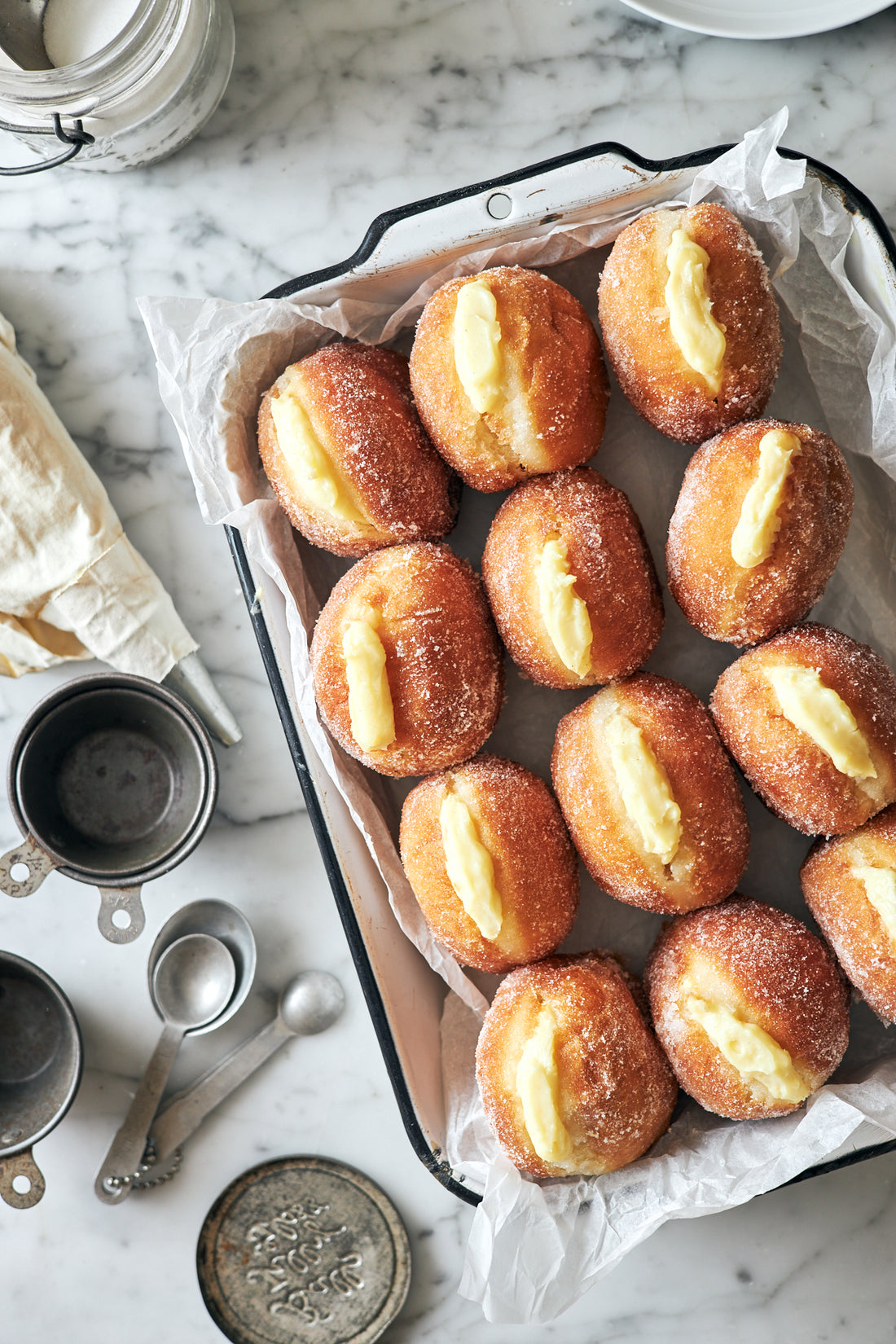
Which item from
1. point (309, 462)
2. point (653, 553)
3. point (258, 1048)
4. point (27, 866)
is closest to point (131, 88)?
point (309, 462)

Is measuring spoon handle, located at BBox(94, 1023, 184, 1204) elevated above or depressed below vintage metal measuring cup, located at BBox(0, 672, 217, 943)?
below

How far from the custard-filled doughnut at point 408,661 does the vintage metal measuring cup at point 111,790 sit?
0.81 feet

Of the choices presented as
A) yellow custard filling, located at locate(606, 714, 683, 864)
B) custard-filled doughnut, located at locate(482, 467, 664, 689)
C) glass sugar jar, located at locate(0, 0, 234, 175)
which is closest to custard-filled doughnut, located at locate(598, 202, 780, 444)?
custard-filled doughnut, located at locate(482, 467, 664, 689)

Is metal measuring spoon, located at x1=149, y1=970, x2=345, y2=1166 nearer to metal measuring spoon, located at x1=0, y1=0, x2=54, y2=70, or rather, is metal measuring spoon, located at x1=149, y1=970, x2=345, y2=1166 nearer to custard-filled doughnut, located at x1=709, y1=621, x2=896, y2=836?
custard-filled doughnut, located at x1=709, y1=621, x2=896, y2=836

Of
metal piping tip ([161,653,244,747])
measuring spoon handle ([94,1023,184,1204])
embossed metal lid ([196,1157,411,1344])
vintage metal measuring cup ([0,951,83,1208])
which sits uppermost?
metal piping tip ([161,653,244,747])

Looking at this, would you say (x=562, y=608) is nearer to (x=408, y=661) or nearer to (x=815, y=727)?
(x=408, y=661)

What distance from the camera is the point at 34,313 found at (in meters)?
1.28

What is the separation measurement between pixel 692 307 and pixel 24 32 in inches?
34.3

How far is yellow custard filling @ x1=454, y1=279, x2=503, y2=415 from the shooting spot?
0.97 meters

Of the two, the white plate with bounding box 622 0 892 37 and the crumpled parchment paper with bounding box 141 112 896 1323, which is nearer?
the crumpled parchment paper with bounding box 141 112 896 1323

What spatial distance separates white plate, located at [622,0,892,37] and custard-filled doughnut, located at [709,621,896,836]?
0.72m

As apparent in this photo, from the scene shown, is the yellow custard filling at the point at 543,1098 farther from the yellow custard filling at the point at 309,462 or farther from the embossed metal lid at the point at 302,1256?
the yellow custard filling at the point at 309,462

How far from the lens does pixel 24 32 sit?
118 cm

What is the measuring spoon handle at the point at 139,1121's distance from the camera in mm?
1271
